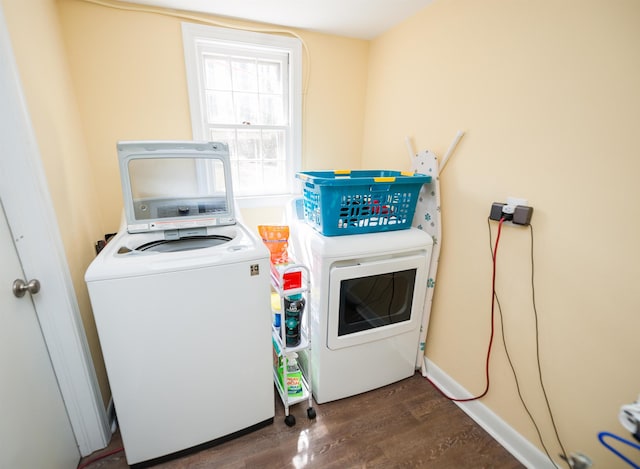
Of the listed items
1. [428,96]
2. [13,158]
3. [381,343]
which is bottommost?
[381,343]

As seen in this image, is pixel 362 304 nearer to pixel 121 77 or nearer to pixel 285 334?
pixel 285 334

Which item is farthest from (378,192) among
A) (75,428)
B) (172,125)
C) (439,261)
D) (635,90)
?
(75,428)

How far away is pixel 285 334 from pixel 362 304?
1.51 feet

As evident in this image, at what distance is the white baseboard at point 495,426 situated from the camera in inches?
51.4

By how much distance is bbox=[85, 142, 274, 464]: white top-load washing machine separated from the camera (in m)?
1.07

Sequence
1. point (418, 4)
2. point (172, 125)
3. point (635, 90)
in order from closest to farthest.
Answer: point (635, 90)
point (418, 4)
point (172, 125)

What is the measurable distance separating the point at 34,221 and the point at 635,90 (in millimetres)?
2191

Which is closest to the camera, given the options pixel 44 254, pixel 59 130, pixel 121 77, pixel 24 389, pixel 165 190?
pixel 24 389

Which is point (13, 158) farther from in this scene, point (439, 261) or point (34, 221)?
point (439, 261)

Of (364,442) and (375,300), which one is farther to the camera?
(375,300)

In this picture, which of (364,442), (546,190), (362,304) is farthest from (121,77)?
(364,442)

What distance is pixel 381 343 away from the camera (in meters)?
1.66

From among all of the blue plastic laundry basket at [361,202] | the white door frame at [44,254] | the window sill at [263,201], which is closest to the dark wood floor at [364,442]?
the white door frame at [44,254]

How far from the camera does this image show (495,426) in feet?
4.83
